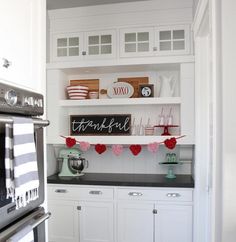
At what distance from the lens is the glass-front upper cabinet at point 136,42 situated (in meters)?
2.85

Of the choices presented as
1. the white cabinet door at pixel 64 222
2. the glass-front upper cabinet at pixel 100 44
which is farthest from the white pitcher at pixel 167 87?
the white cabinet door at pixel 64 222

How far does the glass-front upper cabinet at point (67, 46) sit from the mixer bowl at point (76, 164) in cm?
111

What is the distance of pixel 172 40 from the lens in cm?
281

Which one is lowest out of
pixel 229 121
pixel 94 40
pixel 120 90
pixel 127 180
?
pixel 127 180

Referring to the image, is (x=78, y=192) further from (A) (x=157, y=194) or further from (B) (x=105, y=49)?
(B) (x=105, y=49)

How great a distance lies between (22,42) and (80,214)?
6.69 feet

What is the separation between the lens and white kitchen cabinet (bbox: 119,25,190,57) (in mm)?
2796

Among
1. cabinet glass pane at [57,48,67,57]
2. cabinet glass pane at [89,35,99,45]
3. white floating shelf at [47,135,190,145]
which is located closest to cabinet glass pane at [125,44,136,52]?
cabinet glass pane at [89,35,99,45]

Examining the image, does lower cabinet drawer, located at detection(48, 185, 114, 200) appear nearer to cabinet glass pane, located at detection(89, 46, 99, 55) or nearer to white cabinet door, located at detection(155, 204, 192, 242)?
white cabinet door, located at detection(155, 204, 192, 242)

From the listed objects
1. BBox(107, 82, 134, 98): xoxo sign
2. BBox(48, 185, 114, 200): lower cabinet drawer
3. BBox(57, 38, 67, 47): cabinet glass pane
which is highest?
BBox(57, 38, 67, 47): cabinet glass pane

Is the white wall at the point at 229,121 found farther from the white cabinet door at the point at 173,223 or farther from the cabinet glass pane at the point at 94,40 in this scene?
the cabinet glass pane at the point at 94,40

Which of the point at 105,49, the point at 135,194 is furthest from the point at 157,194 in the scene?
the point at 105,49

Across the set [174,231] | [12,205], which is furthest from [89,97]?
[12,205]

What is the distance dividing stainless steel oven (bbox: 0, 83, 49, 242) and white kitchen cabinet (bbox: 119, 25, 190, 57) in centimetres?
182
